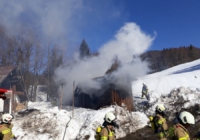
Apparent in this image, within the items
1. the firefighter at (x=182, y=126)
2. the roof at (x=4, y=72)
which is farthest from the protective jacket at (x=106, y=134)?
the roof at (x=4, y=72)

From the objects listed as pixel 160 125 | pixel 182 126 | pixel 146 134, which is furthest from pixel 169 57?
pixel 182 126

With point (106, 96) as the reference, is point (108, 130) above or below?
below

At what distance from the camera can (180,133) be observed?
3281 millimetres

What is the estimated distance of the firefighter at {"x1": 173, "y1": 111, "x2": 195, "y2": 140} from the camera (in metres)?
3.27

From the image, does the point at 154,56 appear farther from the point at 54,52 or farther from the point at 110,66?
the point at 110,66

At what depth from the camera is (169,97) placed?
15.7 meters

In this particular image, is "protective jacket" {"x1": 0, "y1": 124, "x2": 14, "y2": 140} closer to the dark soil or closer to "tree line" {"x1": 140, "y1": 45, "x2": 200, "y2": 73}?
the dark soil

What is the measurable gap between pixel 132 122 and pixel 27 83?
26682 mm

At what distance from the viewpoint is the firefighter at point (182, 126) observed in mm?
3271

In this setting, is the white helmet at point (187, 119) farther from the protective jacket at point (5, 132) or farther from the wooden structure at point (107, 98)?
the wooden structure at point (107, 98)

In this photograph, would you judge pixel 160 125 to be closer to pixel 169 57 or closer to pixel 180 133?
pixel 180 133

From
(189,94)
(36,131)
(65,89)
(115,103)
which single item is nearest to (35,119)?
(36,131)

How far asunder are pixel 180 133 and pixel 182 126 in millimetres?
190

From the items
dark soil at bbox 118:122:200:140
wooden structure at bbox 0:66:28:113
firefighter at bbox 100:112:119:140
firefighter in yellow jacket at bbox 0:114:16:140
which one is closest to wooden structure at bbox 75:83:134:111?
dark soil at bbox 118:122:200:140
